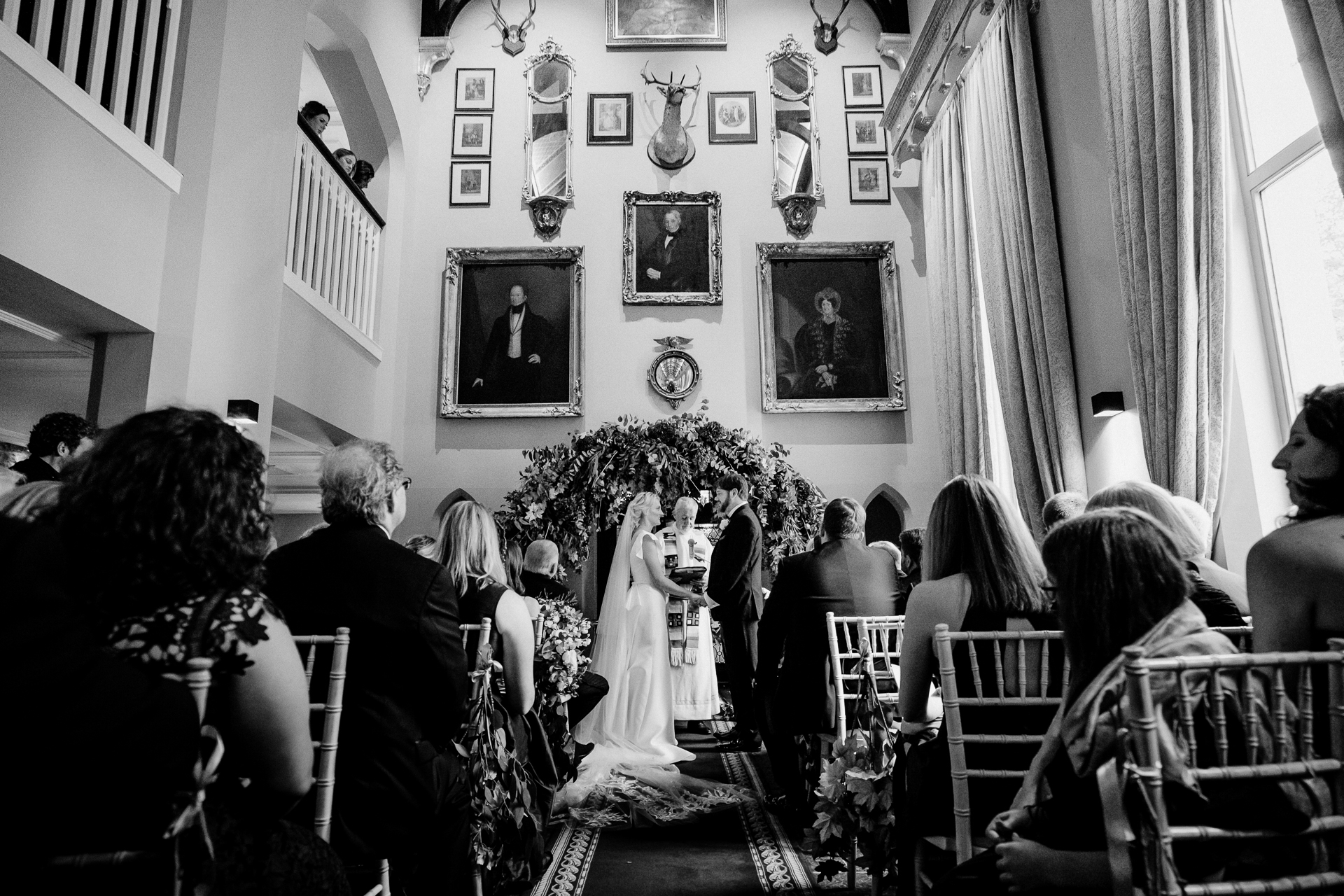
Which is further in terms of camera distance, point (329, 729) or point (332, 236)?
point (332, 236)

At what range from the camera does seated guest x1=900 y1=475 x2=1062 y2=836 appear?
221 centimetres

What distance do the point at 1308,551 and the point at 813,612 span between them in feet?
8.41

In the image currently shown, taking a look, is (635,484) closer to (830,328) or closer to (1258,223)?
(830,328)

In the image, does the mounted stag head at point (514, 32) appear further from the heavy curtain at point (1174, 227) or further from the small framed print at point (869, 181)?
the heavy curtain at point (1174, 227)

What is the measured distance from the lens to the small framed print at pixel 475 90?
34.0ft

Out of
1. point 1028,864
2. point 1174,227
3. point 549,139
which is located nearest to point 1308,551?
point 1028,864

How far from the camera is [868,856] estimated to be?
266cm

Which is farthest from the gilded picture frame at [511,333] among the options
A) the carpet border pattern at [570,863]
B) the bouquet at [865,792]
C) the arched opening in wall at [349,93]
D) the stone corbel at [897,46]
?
the bouquet at [865,792]

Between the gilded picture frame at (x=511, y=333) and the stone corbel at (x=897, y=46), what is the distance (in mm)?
4613

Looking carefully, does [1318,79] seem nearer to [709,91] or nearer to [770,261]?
[770,261]

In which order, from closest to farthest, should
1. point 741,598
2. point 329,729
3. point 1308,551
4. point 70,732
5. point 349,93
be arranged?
point 70,732, point 1308,551, point 329,729, point 741,598, point 349,93

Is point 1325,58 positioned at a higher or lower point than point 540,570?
higher

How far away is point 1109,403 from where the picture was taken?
17.3 ft

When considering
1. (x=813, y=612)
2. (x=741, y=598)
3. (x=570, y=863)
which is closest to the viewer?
(x=570, y=863)
